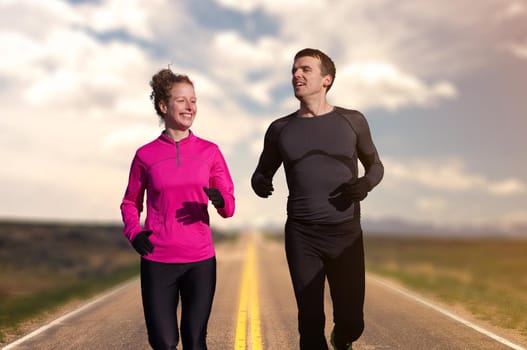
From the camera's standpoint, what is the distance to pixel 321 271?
192 inches

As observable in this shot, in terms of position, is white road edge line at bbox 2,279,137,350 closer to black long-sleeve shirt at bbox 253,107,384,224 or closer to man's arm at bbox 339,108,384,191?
black long-sleeve shirt at bbox 253,107,384,224

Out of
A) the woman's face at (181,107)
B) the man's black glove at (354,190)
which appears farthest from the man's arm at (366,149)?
the woman's face at (181,107)

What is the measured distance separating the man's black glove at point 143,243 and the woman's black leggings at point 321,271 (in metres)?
1.15

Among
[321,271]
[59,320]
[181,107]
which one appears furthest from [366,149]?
[59,320]

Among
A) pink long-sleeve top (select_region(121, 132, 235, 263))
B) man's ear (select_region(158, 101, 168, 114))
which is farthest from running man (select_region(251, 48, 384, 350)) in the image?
man's ear (select_region(158, 101, 168, 114))

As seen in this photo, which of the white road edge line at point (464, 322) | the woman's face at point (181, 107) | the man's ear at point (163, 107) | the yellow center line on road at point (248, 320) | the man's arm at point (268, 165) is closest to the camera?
the woman's face at point (181, 107)

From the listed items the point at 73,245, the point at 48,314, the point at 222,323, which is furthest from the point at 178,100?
the point at 73,245

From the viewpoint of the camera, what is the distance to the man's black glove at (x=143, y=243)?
14.1ft

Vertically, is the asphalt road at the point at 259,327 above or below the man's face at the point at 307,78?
below

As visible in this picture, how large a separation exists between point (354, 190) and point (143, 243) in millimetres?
1610

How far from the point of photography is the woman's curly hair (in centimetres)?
455

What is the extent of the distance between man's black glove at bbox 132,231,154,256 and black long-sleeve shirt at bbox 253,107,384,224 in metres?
1.17

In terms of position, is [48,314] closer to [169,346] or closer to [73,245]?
[169,346]

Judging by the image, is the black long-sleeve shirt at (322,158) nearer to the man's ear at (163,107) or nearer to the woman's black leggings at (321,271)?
the woman's black leggings at (321,271)
